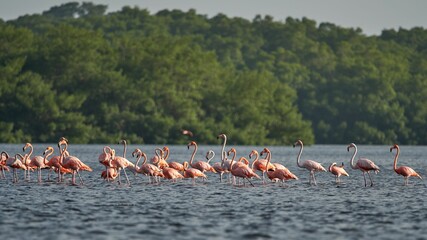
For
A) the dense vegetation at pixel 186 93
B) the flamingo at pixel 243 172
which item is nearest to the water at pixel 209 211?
the flamingo at pixel 243 172

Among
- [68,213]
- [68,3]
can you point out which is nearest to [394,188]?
[68,213]

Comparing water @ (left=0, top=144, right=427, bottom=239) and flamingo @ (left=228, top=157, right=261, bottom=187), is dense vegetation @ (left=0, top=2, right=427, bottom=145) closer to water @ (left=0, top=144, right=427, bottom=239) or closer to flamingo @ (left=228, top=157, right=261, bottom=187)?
water @ (left=0, top=144, right=427, bottom=239)

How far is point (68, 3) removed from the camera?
557ft

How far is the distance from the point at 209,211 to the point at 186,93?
218ft

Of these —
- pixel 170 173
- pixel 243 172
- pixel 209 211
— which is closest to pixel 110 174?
pixel 170 173

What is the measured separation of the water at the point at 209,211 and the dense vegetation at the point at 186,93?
49039mm

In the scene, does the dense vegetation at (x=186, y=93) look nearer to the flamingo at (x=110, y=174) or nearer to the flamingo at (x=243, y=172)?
the flamingo at (x=110, y=174)

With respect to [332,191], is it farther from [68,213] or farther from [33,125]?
[33,125]

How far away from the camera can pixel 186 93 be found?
8894 centimetres

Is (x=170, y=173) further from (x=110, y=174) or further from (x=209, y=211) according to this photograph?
(x=209, y=211)

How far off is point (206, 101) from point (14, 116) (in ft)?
63.6

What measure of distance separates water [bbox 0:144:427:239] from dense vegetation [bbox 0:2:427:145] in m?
49.0

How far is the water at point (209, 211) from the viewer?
19.1 metres

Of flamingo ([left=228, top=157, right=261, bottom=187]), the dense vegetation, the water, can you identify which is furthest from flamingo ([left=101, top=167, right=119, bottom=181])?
the dense vegetation
